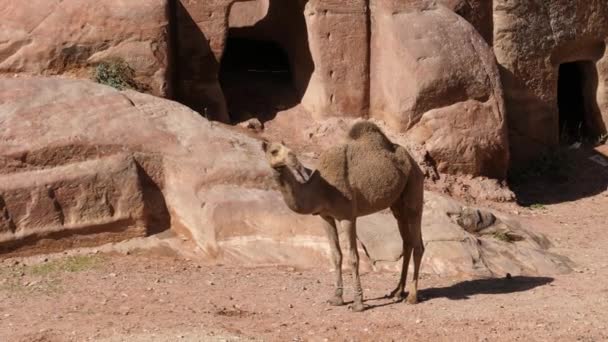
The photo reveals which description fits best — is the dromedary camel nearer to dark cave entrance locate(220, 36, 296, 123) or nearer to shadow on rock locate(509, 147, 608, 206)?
dark cave entrance locate(220, 36, 296, 123)

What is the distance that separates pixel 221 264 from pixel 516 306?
9.45 ft

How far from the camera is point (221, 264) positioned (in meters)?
9.60

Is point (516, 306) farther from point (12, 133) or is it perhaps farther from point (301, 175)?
point (12, 133)

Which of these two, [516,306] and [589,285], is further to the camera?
[589,285]

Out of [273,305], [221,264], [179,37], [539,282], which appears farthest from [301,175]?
[179,37]

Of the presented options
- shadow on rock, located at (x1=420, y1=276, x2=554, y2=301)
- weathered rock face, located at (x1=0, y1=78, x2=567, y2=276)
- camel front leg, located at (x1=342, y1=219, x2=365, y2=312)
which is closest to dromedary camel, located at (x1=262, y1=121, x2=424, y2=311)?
camel front leg, located at (x1=342, y1=219, x2=365, y2=312)

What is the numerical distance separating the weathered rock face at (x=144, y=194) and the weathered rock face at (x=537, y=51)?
219 inches

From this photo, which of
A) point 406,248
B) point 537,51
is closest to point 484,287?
point 406,248

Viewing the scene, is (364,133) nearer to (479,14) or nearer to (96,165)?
(96,165)

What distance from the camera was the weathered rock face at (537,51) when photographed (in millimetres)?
15594

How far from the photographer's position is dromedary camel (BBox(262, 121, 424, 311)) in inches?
309

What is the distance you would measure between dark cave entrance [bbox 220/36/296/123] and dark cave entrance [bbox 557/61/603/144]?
5157 mm

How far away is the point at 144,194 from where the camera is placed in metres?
10.1

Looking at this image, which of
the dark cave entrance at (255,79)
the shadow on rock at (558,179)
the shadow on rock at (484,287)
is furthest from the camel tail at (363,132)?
the shadow on rock at (558,179)
